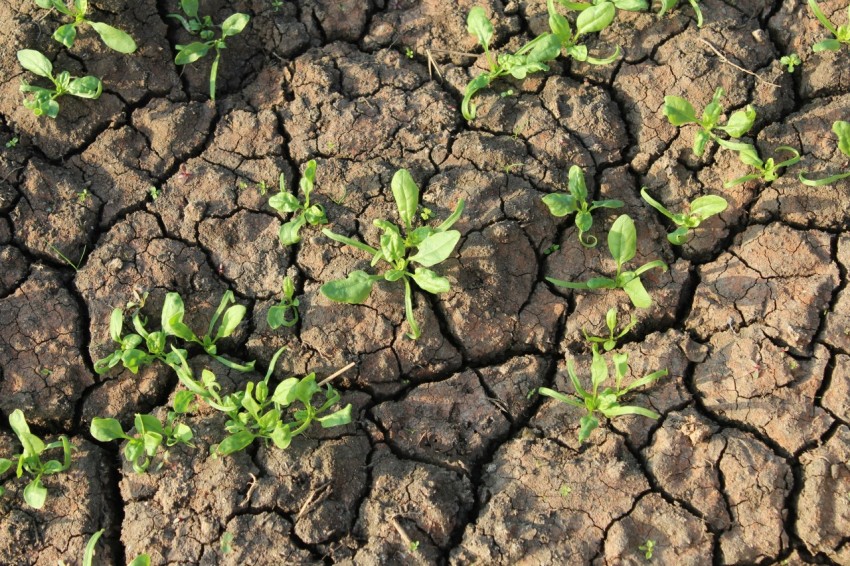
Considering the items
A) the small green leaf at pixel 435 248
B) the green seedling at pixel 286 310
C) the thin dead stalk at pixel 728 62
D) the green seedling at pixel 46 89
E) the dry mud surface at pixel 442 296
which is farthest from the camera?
the thin dead stalk at pixel 728 62

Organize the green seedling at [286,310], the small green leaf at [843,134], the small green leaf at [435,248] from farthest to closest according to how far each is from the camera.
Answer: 1. the small green leaf at [843,134]
2. the green seedling at [286,310]
3. the small green leaf at [435,248]

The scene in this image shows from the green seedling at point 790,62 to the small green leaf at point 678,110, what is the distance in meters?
0.57

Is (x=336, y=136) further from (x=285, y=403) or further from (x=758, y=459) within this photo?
(x=758, y=459)

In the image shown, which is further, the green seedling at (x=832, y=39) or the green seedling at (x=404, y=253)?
the green seedling at (x=832, y=39)

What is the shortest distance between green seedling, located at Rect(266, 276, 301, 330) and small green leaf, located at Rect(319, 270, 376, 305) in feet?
0.51

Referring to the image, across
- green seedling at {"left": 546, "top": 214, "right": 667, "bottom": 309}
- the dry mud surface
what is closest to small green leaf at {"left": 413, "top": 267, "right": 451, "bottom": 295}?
the dry mud surface

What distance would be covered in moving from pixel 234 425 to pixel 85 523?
2.12 ft

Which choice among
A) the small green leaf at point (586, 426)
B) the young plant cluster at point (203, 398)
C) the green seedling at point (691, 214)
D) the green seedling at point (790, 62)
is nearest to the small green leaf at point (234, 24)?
the young plant cluster at point (203, 398)

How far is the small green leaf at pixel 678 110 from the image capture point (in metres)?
3.39

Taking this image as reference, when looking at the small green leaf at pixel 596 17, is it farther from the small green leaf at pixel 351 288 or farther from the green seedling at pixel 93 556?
the green seedling at pixel 93 556

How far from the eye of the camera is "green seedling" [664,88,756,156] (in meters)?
3.38

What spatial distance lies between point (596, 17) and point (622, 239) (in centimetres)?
106

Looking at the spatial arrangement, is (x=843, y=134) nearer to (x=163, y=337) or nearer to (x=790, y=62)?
(x=790, y=62)

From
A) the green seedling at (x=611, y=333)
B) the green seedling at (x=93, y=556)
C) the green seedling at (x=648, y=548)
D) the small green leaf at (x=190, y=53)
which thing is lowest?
the green seedling at (x=648, y=548)
